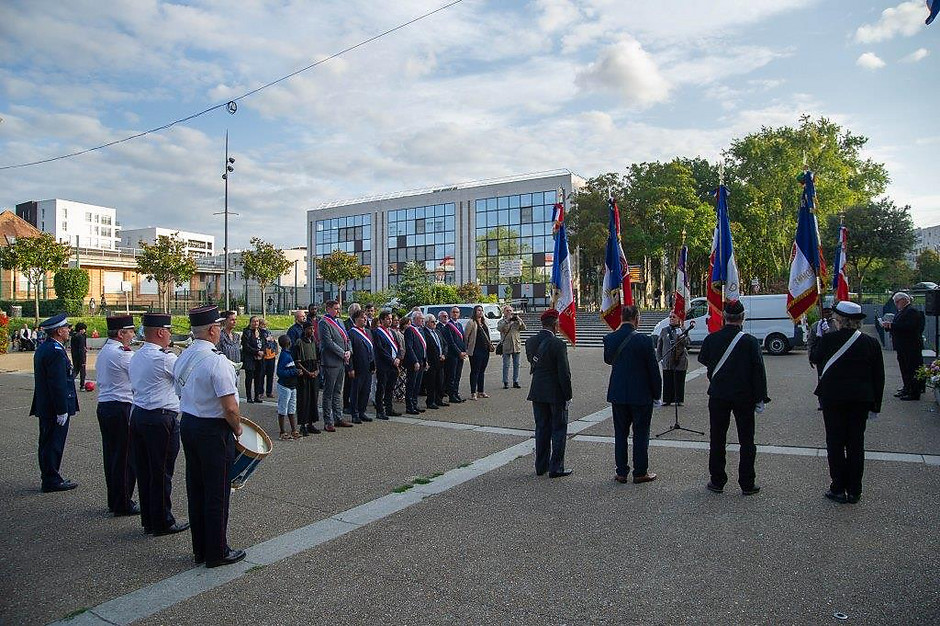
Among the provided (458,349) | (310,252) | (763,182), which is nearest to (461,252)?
(310,252)

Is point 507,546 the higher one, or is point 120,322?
point 120,322

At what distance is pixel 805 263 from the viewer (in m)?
9.91

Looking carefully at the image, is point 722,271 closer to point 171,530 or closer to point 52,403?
point 171,530

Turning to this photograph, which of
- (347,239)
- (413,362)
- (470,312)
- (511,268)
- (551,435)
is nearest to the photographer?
(551,435)

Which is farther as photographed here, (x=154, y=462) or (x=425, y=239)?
(x=425, y=239)

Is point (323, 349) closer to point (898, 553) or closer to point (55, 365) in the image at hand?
point (55, 365)

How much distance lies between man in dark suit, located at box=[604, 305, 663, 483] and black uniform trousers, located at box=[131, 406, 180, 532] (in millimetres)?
4358

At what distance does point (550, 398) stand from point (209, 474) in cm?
379

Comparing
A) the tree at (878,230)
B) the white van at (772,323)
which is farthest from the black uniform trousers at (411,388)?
the tree at (878,230)

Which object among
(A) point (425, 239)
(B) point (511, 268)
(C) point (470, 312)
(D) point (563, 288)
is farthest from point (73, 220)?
(D) point (563, 288)

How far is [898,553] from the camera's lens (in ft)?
15.7

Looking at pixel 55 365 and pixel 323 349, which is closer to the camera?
pixel 55 365

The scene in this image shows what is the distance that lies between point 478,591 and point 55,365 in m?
5.34

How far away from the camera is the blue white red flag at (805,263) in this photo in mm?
9789
